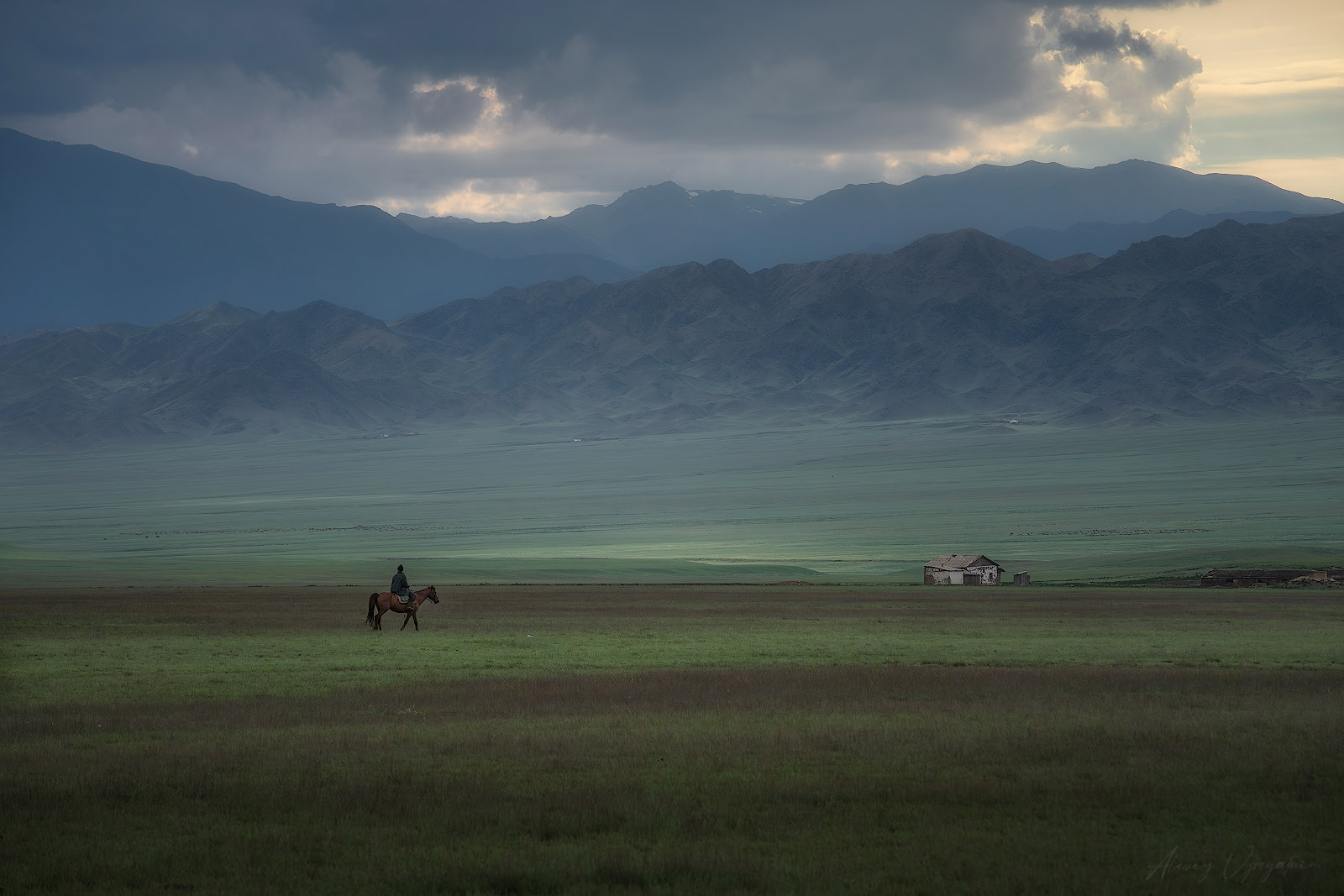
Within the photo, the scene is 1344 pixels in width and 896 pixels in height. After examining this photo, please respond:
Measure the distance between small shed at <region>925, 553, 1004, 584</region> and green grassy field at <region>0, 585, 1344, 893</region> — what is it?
123 feet

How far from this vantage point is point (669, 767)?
14750mm

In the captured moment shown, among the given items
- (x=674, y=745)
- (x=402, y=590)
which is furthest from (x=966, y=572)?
(x=674, y=745)

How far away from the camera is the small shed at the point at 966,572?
68000 mm

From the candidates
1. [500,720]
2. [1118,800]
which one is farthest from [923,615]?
[1118,800]

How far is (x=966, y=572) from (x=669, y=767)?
5638 centimetres

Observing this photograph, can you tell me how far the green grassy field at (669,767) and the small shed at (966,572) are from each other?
3761 centimetres

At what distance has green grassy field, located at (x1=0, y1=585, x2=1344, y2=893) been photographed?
10672 millimetres

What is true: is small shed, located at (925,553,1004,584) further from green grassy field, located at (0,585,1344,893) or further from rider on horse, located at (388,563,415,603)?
rider on horse, located at (388,563,415,603)

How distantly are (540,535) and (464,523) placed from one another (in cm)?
1974

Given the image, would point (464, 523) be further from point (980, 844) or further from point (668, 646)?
point (980, 844)

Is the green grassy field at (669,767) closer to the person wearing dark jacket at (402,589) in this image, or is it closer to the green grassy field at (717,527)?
the person wearing dark jacket at (402,589)

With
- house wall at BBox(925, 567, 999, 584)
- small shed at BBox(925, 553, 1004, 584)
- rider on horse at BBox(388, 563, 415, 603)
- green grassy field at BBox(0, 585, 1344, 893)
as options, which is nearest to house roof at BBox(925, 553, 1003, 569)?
small shed at BBox(925, 553, 1004, 584)

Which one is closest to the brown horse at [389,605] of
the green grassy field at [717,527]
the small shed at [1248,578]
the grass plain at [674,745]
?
the grass plain at [674,745]

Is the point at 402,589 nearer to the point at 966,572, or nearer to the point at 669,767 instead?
the point at 669,767
